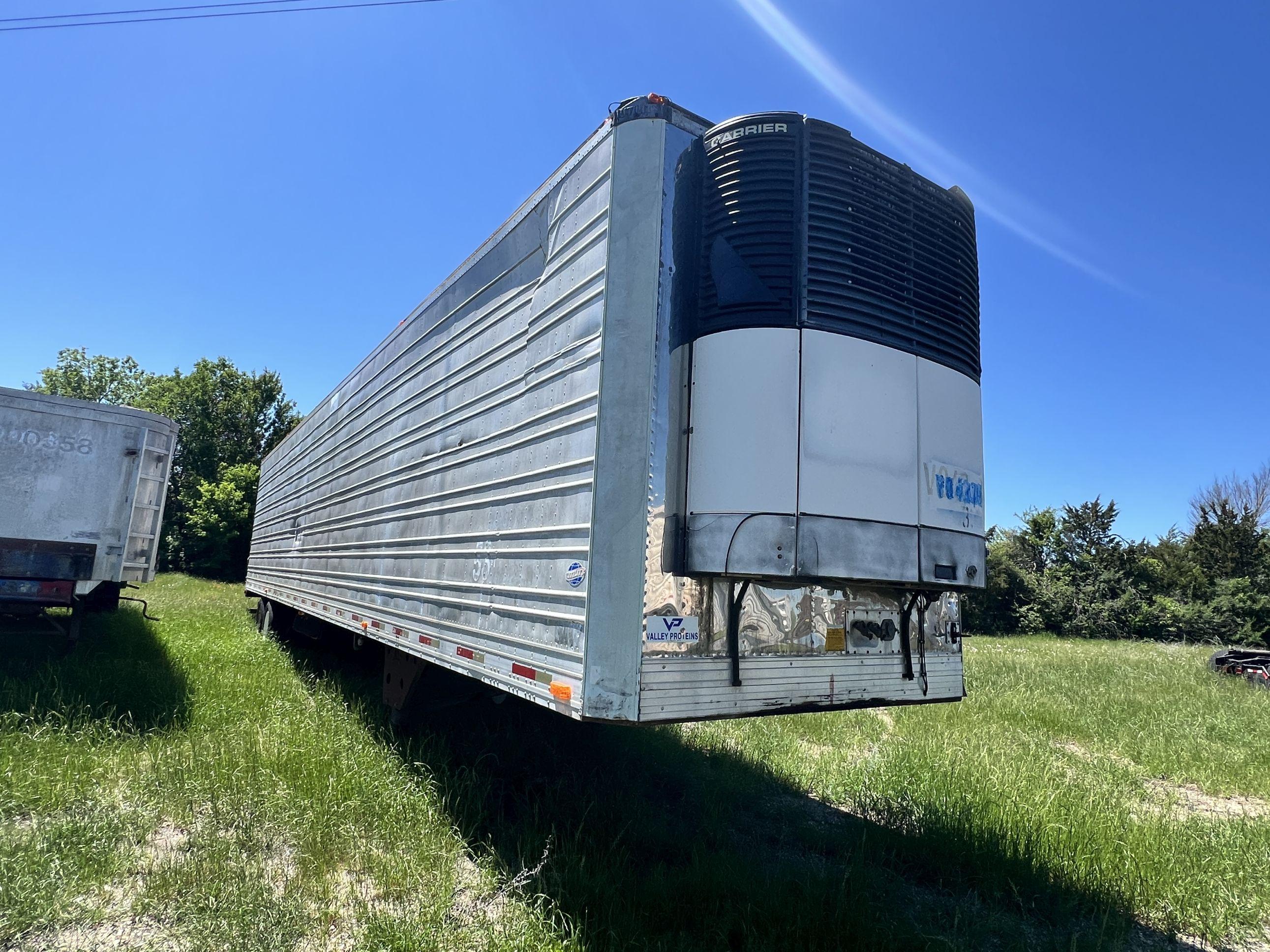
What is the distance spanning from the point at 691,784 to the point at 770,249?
13.3ft

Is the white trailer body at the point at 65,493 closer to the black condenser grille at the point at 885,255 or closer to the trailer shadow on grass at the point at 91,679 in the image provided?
the trailer shadow on grass at the point at 91,679

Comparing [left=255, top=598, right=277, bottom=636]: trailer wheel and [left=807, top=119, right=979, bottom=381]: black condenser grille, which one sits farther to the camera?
[left=255, top=598, right=277, bottom=636]: trailer wheel

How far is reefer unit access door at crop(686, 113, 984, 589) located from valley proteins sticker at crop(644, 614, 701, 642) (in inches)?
8.9

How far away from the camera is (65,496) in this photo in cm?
745

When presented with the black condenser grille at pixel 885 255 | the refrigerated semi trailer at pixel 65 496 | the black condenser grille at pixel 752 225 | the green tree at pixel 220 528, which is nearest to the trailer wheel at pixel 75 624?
the refrigerated semi trailer at pixel 65 496

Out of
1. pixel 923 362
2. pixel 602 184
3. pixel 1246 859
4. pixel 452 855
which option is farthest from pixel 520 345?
pixel 1246 859

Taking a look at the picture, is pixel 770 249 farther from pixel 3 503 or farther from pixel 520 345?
pixel 3 503

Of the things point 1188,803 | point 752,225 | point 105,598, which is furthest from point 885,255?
point 105,598

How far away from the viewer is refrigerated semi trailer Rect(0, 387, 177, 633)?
716cm

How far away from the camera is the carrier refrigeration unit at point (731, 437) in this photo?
126 inches

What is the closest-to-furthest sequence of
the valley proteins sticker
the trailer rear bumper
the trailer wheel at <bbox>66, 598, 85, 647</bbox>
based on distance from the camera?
the valley proteins sticker
the trailer rear bumper
the trailer wheel at <bbox>66, 598, 85, 647</bbox>

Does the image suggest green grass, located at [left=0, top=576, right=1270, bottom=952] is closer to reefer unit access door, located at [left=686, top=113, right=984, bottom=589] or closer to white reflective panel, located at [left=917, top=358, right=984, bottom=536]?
reefer unit access door, located at [left=686, top=113, right=984, bottom=589]

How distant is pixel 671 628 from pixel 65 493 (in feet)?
23.7

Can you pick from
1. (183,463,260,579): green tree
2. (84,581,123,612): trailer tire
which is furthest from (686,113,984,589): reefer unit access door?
(183,463,260,579): green tree
